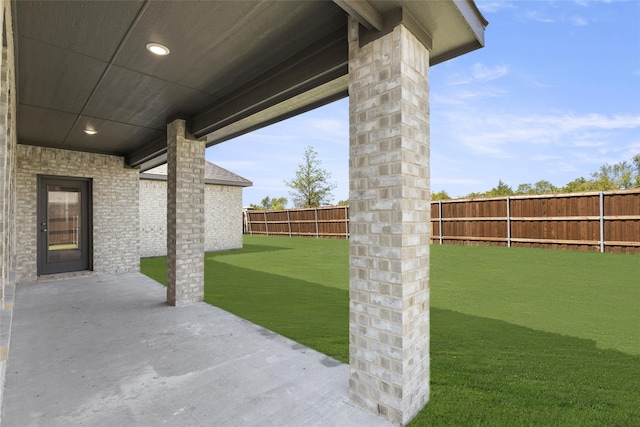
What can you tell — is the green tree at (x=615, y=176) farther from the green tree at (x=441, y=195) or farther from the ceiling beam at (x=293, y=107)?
the ceiling beam at (x=293, y=107)

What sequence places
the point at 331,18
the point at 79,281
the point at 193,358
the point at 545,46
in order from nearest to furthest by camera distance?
the point at 331,18
the point at 193,358
the point at 79,281
the point at 545,46

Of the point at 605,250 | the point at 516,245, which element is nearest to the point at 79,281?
the point at 516,245

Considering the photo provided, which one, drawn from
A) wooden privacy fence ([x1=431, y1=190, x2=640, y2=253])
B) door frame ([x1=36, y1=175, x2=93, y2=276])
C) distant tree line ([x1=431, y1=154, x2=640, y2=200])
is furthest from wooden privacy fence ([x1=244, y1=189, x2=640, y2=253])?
door frame ([x1=36, y1=175, x2=93, y2=276])

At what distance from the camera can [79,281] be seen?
7.40 m

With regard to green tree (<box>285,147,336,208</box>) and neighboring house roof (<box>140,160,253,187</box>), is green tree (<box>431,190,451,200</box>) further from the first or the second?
neighboring house roof (<box>140,160,253,187</box>)

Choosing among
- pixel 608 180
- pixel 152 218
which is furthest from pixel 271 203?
pixel 608 180

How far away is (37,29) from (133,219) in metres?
6.74

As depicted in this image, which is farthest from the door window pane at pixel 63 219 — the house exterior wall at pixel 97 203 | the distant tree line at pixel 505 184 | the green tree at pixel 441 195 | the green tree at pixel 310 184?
the green tree at pixel 441 195

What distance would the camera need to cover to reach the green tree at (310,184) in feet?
103

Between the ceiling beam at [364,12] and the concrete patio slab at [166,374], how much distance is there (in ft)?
9.62

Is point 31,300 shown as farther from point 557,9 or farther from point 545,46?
point 545,46

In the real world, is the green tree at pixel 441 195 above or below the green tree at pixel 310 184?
below

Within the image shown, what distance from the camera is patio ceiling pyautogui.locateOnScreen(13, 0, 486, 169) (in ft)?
8.38

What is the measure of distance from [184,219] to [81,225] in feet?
15.8
